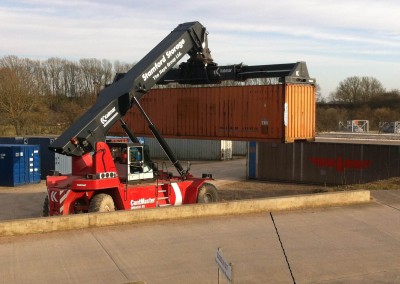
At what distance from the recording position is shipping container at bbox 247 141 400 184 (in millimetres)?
24828

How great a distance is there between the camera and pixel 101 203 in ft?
41.4

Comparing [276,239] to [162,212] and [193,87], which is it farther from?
[193,87]

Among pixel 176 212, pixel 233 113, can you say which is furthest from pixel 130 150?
pixel 233 113

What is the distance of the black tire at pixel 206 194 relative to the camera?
15255mm

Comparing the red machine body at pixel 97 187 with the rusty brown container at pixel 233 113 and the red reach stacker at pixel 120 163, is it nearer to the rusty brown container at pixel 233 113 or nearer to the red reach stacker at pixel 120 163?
the red reach stacker at pixel 120 163

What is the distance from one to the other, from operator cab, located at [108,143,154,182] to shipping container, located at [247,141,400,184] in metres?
14.5

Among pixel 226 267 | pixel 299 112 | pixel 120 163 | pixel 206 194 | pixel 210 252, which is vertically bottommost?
pixel 210 252

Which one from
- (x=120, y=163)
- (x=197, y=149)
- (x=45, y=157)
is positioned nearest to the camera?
(x=120, y=163)

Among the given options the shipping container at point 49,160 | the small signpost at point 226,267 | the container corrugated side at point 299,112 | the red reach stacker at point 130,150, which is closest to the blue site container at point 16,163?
the shipping container at point 49,160

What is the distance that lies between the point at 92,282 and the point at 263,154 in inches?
851

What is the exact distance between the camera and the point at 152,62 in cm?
1460

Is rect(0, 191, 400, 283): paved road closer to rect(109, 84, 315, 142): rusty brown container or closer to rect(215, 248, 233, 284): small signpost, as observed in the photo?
rect(215, 248, 233, 284): small signpost

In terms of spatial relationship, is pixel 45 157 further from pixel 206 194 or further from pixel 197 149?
pixel 197 149

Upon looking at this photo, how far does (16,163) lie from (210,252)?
61.1 feet
